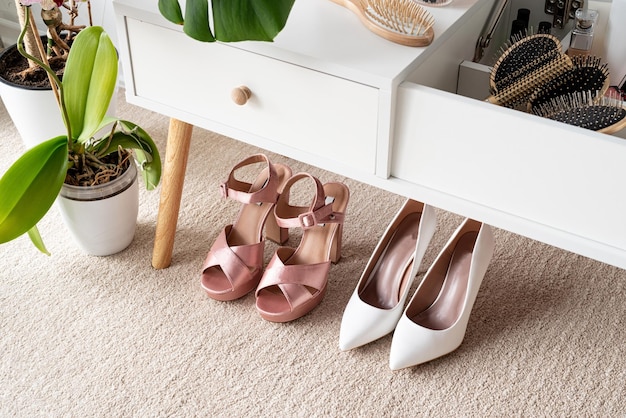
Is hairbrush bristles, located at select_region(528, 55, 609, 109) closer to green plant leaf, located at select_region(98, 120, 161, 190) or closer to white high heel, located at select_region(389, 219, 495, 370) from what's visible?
white high heel, located at select_region(389, 219, 495, 370)

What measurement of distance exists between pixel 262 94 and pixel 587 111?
1.43ft

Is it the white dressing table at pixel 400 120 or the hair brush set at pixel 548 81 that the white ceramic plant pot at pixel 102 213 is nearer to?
the white dressing table at pixel 400 120

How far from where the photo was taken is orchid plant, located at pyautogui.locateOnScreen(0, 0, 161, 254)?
1.19m

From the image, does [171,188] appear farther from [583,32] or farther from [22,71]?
[583,32]

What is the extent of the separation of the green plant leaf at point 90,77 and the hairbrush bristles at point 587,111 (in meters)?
0.67

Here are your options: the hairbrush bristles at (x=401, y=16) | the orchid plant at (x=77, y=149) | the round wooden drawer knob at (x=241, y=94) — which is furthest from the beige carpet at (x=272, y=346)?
the hairbrush bristles at (x=401, y=16)

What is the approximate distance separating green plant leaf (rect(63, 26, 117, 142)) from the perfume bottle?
0.72 m

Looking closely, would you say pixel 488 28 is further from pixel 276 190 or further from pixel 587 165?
pixel 276 190

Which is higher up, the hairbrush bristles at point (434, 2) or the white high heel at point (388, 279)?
the hairbrush bristles at point (434, 2)

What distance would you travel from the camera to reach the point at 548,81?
1.06m

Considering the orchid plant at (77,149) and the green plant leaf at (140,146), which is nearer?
the orchid plant at (77,149)

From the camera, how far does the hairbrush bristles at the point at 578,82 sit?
103cm

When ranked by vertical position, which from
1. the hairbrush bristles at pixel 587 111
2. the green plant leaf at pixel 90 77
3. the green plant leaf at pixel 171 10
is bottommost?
the green plant leaf at pixel 90 77

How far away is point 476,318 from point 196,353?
468 millimetres
